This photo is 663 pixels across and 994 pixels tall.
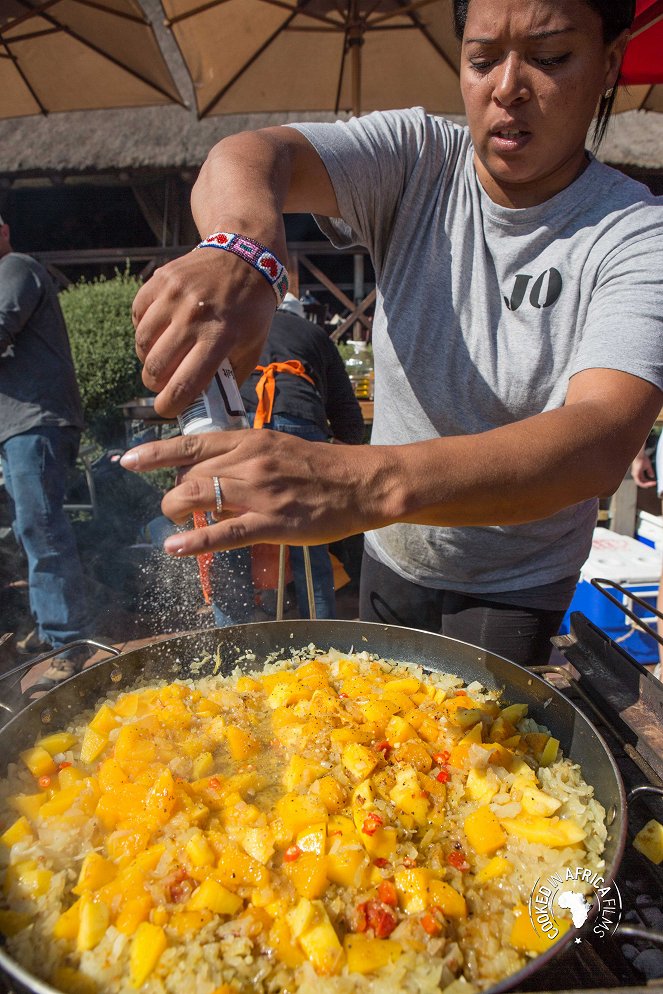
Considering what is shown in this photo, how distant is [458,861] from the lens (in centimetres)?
126

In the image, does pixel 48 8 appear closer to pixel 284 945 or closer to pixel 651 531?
pixel 651 531

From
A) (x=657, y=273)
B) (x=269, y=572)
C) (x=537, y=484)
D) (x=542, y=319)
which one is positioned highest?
(x=657, y=273)

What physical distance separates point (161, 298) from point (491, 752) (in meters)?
1.23

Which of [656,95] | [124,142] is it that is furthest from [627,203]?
[124,142]

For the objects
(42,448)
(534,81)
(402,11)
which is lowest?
(42,448)

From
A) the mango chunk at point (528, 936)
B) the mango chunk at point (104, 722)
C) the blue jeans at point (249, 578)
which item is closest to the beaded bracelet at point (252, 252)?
the mango chunk at point (104, 722)

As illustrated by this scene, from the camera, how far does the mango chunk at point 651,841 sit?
1.27m

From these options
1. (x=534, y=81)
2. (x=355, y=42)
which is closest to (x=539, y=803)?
(x=534, y=81)

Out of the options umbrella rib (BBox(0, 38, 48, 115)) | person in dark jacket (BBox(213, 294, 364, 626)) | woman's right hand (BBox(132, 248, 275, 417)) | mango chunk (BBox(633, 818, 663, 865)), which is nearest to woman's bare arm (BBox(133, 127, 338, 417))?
woman's right hand (BBox(132, 248, 275, 417))

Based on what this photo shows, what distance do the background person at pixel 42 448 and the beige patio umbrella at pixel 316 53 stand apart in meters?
2.74

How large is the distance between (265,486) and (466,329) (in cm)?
Result: 110

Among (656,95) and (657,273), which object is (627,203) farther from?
(656,95)

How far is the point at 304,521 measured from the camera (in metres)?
0.88

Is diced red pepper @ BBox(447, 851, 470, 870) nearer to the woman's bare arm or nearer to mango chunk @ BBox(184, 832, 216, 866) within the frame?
mango chunk @ BBox(184, 832, 216, 866)
